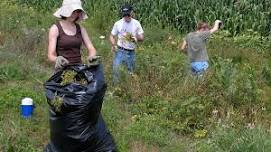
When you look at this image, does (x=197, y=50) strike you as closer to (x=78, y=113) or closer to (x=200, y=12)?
(x=78, y=113)

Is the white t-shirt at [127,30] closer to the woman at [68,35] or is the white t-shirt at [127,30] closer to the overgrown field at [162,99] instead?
the overgrown field at [162,99]

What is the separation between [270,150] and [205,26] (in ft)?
13.9

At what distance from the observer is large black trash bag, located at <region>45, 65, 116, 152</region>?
5.50 metres

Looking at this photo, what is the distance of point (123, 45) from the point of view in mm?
9297

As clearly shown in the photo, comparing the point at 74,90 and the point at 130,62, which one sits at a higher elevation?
the point at 74,90

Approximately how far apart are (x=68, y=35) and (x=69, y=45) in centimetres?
10

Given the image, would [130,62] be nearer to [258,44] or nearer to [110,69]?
[110,69]

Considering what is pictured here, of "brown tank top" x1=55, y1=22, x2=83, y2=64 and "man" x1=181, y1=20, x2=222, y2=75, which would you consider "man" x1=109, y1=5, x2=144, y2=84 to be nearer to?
"man" x1=181, y1=20, x2=222, y2=75

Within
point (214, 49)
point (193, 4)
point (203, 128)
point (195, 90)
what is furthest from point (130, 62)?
point (193, 4)

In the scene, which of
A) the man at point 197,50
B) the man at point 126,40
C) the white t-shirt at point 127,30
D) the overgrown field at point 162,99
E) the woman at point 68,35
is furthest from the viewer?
the man at point 197,50

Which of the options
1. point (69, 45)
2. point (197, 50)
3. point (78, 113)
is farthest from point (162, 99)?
point (78, 113)

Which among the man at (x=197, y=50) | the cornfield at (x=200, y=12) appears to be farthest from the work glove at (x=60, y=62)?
the cornfield at (x=200, y=12)

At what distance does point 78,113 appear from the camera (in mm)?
5508

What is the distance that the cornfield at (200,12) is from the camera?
14250 millimetres
